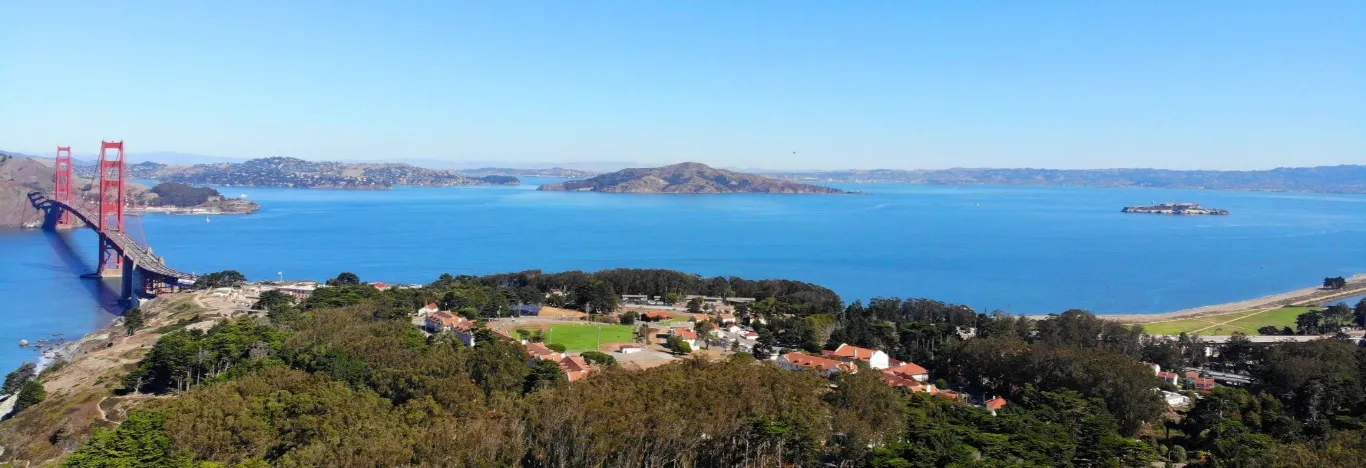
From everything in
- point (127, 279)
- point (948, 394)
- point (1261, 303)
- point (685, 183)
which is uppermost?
point (685, 183)

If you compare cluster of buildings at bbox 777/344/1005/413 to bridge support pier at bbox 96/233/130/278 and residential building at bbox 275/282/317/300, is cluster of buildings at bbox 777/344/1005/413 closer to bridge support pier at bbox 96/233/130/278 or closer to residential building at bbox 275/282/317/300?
residential building at bbox 275/282/317/300

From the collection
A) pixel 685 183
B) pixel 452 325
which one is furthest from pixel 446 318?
pixel 685 183

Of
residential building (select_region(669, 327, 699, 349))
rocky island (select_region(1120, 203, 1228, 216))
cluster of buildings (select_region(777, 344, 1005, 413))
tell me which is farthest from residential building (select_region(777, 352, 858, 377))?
rocky island (select_region(1120, 203, 1228, 216))

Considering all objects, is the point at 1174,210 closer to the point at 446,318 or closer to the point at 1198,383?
the point at 1198,383

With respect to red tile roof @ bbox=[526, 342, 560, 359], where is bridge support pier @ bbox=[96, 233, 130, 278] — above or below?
below

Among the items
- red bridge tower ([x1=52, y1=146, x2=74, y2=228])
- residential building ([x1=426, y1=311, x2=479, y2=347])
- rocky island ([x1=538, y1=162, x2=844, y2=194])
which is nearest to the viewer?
residential building ([x1=426, y1=311, x2=479, y2=347])

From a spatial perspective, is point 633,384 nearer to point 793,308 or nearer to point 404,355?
point 404,355
